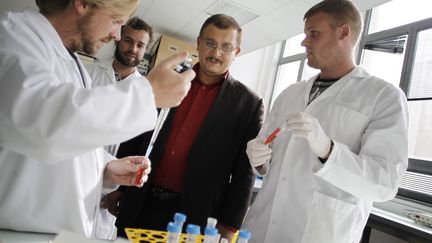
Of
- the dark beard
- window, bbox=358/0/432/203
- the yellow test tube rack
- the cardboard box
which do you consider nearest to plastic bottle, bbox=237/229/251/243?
the yellow test tube rack

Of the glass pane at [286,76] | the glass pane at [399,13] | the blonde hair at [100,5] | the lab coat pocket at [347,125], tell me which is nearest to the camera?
the blonde hair at [100,5]

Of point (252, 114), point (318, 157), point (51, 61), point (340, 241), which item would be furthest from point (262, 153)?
point (51, 61)

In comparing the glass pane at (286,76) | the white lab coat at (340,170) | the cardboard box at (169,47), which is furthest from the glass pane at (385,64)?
the cardboard box at (169,47)

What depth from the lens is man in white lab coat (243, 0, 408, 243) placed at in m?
1.10

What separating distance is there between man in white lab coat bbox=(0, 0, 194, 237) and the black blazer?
1.71ft

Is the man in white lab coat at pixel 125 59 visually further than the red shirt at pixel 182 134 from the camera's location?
Yes

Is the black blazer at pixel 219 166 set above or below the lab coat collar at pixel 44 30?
below

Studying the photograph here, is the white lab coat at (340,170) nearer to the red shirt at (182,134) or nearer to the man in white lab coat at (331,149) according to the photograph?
the man in white lab coat at (331,149)

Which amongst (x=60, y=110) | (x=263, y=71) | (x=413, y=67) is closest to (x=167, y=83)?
(x=60, y=110)

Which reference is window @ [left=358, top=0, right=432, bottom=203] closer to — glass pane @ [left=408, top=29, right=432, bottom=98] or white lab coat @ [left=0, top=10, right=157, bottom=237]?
glass pane @ [left=408, top=29, right=432, bottom=98]

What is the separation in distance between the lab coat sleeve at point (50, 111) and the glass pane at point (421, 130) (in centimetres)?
307

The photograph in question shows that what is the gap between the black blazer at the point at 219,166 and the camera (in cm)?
142

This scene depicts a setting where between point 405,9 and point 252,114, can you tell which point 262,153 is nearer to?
point 252,114

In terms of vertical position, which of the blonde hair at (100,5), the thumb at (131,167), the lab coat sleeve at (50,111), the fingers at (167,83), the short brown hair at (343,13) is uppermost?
the short brown hair at (343,13)
